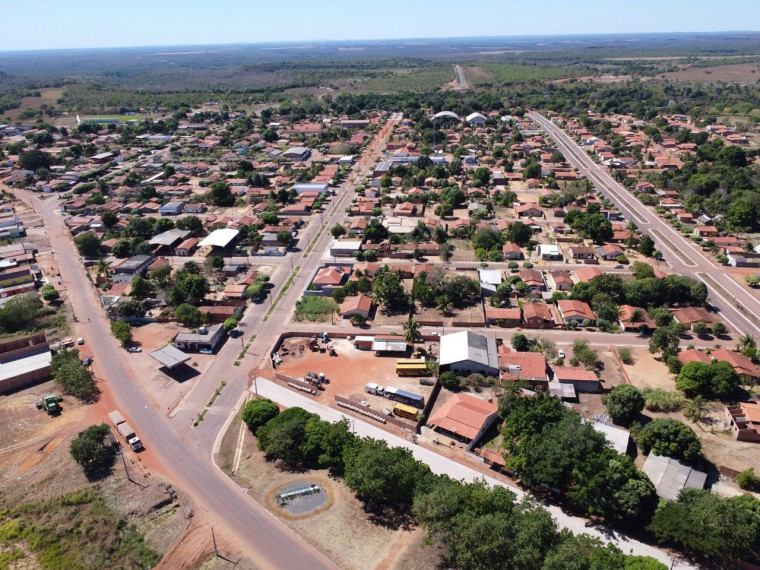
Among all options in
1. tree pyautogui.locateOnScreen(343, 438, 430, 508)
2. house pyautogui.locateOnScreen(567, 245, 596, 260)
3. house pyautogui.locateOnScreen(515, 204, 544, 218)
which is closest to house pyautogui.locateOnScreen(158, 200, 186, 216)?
house pyautogui.locateOnScreen(515, 204, 544, 218)

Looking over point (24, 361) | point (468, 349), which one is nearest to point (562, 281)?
point (468, 349)

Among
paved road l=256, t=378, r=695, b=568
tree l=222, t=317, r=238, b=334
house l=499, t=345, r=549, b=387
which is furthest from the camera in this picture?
tree l=222, t=317, r=238, b=334

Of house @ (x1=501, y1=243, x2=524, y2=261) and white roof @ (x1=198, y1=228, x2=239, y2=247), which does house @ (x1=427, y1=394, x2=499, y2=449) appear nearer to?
house @ (x1=501, y1=243, x2=524, y2=261)

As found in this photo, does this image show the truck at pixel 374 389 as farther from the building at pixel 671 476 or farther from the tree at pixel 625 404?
the building at pixel 671 476

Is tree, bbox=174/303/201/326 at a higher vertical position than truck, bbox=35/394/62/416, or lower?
higher

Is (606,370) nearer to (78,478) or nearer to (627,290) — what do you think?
(627,290)

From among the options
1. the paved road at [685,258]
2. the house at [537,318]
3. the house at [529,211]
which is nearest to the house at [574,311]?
the house at [537,318]
